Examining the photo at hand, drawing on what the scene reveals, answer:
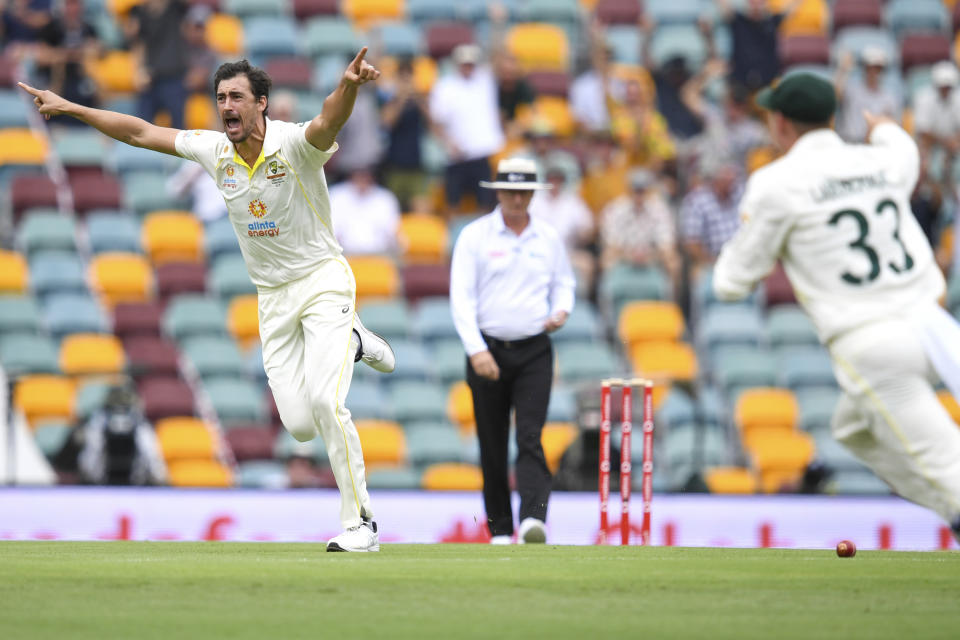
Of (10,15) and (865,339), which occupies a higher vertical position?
(10,15)

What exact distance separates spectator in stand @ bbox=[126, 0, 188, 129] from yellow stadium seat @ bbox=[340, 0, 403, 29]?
275 cm

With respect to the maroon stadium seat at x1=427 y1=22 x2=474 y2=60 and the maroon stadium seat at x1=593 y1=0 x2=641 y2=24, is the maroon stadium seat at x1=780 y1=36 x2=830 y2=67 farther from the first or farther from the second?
the maroon stadium seat at x1=427 y1=22 x2=474 y2=60

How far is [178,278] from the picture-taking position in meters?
15.8

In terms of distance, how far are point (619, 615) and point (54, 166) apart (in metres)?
12.3

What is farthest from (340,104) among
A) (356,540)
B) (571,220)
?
(571,220)

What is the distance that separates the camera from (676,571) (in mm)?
6996

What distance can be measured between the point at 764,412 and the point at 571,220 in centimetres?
274

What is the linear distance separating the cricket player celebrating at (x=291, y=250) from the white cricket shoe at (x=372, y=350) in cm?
1

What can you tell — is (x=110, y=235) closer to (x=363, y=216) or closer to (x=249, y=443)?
(x=363, y=216)

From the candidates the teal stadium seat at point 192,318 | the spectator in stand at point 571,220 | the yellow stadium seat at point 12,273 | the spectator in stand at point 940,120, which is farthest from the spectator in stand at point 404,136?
the spectator in stand at point 940,120

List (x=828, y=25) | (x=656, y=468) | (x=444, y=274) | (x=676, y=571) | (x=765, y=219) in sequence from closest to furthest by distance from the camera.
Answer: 1. (x=765, y=219)
2. (x=676, y=571)
3. (x=656, y=468)
4. (x=444, y=274)
5. (x=828, y=25)

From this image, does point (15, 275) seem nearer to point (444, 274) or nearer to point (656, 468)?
point (444, 274)

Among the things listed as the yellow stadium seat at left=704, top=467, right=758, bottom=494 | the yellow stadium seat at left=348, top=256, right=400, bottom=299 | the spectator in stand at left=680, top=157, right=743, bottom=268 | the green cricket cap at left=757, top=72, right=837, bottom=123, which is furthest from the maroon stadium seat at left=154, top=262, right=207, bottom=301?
the green cricket cap at left=757, top=72, right=837, bottom=123

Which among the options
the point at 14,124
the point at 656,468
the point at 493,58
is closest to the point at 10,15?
the point at 14,124
